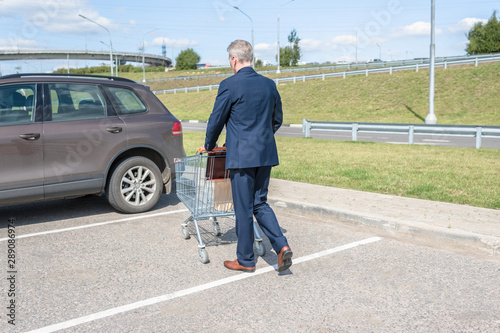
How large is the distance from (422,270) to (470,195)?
123 inches

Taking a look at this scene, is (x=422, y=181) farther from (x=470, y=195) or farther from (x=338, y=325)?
(x=338, y=325)

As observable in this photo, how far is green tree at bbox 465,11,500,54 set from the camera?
57750 mm

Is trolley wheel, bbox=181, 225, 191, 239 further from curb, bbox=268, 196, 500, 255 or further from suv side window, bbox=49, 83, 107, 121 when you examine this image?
suv side window, bbox=49, 83, 107, 121

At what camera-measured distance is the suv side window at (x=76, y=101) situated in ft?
20.2

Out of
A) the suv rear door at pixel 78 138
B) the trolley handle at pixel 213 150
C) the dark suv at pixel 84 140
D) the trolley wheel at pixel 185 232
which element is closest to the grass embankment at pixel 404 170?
the trolley handle at pixel 213 150

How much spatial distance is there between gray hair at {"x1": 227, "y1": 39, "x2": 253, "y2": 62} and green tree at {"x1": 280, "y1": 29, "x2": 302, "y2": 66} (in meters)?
70.8

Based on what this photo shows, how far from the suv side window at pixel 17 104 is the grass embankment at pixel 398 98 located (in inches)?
998

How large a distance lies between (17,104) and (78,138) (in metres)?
0.83

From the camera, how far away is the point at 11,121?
5.79 metres

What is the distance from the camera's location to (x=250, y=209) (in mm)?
4266

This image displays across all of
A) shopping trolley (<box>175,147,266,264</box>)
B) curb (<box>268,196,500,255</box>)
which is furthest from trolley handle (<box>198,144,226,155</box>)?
curb (<box>268,196,500,255</box>)

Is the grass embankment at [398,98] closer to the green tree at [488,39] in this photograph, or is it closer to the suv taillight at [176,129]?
the suv taillight at [176,129]

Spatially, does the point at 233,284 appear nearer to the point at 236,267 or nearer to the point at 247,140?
the point at 236,267

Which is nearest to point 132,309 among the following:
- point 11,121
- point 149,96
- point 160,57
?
point 11,121
